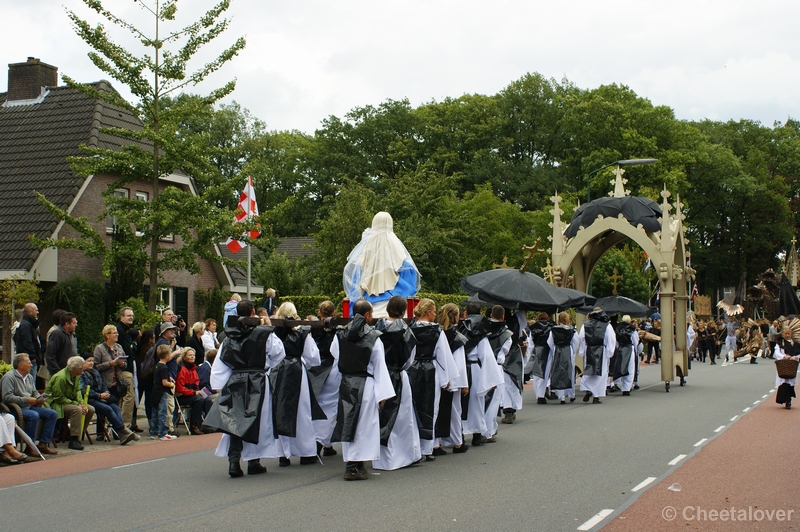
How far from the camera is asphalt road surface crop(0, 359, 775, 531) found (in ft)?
23.5

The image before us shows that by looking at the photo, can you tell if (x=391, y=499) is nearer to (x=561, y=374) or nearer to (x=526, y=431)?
(x=526, y=431)

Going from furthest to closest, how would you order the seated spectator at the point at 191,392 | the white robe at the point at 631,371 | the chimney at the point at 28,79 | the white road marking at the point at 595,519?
the chimney at the point at 28,79
the white robe at the point at 631,371
the seated spectator at the point at 191,392
the white road marking at the point at 595,519

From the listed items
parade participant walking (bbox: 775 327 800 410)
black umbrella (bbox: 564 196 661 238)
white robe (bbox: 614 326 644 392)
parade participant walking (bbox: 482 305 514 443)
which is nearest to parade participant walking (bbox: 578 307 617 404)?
white robe (bbox: 614 326 644 392)

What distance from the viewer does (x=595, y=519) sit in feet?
23.3

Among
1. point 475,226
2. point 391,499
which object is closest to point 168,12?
point 391,499

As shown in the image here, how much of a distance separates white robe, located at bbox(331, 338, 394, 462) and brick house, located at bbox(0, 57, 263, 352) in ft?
42.8

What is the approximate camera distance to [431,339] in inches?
404

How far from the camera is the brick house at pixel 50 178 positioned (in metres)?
23.0

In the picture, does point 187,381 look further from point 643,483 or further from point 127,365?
point 643,483

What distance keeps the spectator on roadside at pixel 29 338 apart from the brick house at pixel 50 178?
309 inches

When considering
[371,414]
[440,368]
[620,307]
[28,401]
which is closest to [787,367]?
[620,307]

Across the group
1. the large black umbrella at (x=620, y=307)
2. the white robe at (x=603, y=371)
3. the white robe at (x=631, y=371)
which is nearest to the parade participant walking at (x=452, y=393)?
the white robe at (x=603, y=371)

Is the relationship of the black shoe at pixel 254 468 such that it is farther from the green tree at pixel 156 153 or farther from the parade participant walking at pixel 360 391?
the green tree at pixel 156 153

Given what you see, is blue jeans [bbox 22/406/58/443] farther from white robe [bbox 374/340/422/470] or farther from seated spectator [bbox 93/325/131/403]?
white robe [bbox 374/340/422/470]
